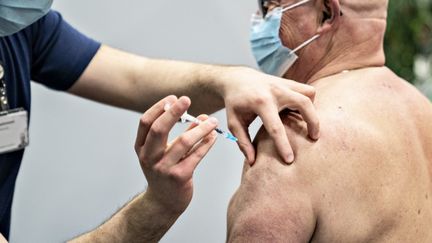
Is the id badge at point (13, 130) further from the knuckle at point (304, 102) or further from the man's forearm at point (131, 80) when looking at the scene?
the knuckle at point (304, 102)

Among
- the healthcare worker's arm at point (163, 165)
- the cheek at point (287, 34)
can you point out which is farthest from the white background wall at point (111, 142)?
the healthcare worker's arm at point (163, 165)

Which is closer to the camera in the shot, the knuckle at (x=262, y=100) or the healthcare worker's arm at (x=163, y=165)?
the healthcare worker's arm at (x=163, y=165)

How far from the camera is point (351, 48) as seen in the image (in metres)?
1.57

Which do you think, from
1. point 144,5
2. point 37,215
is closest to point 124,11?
point 144,5

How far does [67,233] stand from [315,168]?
1686 millimetres

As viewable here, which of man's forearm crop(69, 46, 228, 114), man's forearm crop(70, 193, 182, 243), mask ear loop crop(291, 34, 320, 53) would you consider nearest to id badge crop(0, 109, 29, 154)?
man's forearm crop(69, 46, 228, 114)

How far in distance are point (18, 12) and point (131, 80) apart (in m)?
0.50

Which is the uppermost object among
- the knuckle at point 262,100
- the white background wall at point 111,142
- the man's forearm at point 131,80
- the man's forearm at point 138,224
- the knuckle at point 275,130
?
the knuckle at point 262,100

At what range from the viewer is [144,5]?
106 inches

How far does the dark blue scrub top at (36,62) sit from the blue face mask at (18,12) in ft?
0.81

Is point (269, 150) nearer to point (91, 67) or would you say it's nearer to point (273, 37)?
point (273, 37)

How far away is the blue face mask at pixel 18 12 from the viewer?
1550mm

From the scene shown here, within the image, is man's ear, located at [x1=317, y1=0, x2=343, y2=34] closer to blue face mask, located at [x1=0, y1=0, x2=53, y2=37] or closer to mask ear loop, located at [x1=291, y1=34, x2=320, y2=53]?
mask ear loop, located at [x1=291, y1=34, x2=320, y2=53]

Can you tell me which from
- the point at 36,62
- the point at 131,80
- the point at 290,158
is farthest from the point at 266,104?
the point at 36,62
